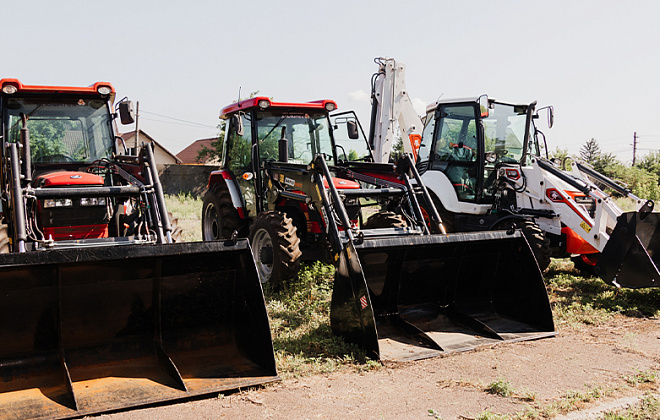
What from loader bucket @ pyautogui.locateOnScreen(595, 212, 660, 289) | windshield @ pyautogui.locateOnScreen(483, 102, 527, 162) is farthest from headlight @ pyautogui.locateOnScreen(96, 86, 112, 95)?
loader bucket @ pyautogui.locateOnScreen(595, 212, 660, 289)

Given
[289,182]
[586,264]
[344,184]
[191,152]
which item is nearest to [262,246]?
[289,182]

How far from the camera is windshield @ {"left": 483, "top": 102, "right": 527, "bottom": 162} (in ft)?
29.2

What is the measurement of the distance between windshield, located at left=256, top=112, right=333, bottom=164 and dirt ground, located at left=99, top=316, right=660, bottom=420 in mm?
3962

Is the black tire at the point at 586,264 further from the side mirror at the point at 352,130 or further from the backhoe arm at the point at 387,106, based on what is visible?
the side mirror at the point at 352,130

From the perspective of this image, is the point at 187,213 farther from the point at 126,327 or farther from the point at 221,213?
the point at 126,327

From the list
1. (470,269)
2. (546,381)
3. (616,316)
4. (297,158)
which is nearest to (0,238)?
(297,158)

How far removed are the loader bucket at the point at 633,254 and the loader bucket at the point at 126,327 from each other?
14.2 ft

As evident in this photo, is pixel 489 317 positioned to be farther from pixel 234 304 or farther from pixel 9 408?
pixel 9 408

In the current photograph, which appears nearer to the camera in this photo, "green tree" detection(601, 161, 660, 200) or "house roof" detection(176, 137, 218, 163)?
"green tree" detection(601, 161, 660, 200)

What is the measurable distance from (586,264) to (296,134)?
179 inches

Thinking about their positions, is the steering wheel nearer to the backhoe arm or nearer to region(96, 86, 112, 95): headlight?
the backhoe arm

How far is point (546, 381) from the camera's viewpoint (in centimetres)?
412

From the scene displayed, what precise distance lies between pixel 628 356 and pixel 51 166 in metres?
6.25

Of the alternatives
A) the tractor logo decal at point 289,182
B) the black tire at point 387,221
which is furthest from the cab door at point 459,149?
the tractor logo decal at point 289,182
